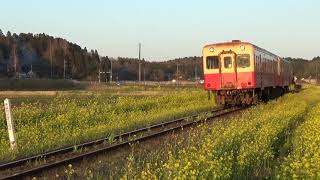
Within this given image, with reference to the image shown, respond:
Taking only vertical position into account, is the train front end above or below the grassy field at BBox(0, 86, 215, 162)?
above

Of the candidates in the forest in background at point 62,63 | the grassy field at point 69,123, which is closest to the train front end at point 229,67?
the grassy field at point 69,123

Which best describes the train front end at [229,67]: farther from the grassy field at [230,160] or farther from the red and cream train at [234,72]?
the grassy field at [230,160]

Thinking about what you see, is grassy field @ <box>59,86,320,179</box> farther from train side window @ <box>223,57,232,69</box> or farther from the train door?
train side window @ <box>223,57,232,69</box>

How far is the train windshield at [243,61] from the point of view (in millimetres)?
26891

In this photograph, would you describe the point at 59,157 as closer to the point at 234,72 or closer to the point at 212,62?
the point at 234,72

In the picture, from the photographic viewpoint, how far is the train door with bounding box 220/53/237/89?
89.2 feet

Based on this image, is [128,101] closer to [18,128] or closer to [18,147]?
[18,128]

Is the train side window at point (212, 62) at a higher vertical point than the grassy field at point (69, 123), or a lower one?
higher

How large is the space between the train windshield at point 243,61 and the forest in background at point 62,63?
10838 cm

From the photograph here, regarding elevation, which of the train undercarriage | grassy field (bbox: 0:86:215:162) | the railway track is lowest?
the railway track

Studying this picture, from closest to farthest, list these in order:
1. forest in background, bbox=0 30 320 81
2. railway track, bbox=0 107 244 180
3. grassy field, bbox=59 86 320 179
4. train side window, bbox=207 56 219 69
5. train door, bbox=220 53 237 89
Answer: grassy field, bbox=59 86 320 179 → railway track, bbox=0 107 244 180 → train door, bbox=220 53 237 89 → train side window, bbox=207 56 219 69 → forest in background, bbox=0 30 320 81

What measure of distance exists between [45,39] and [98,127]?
168988 millimetres

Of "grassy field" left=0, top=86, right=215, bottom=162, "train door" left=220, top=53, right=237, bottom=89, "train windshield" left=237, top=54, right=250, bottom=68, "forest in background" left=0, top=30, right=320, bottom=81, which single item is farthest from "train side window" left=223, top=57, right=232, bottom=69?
"forest in background" left=0, top=30, right=320, bottom=81

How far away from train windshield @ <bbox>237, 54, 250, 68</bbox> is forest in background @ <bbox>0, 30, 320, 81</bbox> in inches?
4267
